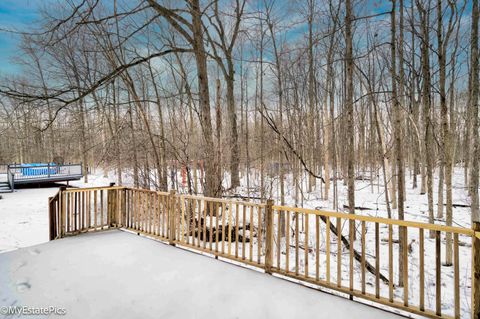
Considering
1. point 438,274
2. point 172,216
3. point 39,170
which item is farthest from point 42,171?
point 438,274

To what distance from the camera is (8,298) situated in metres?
2.69

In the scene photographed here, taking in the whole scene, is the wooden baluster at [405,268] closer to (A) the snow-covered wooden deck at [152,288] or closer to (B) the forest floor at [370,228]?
(A) the snow-covered wooden deck at [152,288]

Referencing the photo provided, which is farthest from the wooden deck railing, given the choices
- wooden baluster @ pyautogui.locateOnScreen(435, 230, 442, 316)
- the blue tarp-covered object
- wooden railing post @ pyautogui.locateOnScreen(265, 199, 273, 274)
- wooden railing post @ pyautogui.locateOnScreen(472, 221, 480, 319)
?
the blue tarp-covered object

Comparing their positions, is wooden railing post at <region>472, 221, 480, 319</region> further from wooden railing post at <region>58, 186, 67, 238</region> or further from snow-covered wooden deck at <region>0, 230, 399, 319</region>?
wooden railing post at <region>58, 186, 67, 238</region>

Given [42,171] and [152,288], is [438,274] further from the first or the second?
[42,171]

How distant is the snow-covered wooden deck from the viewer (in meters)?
2.48

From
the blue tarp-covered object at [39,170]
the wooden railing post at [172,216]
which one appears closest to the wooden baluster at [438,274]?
the wooden railing post at [172,216]

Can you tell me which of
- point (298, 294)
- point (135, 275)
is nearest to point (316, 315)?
point (298, 294)

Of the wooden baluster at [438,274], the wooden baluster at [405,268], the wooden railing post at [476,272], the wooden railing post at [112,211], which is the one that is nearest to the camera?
the wooden railing post at [476,272]

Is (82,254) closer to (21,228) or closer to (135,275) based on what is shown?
(135,275)

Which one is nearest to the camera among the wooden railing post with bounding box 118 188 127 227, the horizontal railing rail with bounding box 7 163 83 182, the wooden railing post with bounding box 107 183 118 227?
the wooden railing post with bounding box 118 188 127 227

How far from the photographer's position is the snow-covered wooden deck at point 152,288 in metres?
2.48

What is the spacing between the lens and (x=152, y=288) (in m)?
2.92

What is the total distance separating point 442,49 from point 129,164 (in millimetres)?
10899
